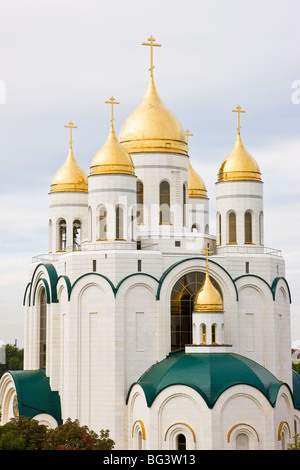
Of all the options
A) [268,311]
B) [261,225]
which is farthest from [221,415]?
[261,225]

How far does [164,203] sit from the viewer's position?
43.2 m

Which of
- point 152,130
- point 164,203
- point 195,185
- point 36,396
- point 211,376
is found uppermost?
point 152,130

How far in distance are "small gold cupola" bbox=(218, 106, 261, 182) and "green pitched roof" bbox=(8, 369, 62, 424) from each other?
11776mm

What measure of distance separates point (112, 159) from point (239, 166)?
5755mm

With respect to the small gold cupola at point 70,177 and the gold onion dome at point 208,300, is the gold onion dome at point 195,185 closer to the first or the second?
the small gold cupola at point 70,177

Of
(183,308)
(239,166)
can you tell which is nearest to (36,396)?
(183,308)

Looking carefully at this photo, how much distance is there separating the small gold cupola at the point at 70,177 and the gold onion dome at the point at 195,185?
19.7 ft

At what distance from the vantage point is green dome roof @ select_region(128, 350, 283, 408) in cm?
3591

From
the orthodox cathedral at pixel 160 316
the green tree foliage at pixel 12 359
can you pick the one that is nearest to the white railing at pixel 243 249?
the orthodox cathedral at pixel 160 316

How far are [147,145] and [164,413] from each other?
41.8 feet

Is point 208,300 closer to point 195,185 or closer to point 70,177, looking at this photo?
point 70,177

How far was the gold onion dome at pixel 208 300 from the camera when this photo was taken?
38344 millimetres

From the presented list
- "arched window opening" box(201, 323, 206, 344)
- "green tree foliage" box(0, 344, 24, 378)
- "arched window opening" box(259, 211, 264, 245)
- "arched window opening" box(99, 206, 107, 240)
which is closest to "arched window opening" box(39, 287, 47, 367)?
"arched window opening" box(99, 206, 107, 240)

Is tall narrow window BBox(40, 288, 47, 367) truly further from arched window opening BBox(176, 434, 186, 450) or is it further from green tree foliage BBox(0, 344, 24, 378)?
green tree foliage BBox(0, 344, 24, 378)
